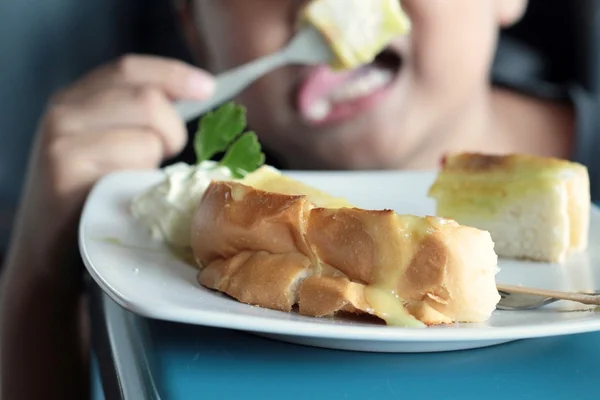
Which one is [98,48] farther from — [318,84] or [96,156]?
[96,156]

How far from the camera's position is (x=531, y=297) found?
54 cm

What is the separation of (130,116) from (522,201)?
21.7 inches

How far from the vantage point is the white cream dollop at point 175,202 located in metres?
0.65

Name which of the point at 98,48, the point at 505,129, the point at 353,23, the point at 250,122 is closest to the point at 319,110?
the point at 250,122

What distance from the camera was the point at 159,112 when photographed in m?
1.02

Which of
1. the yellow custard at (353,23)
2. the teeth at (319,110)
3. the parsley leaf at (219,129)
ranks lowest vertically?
the teeth at (319,110)

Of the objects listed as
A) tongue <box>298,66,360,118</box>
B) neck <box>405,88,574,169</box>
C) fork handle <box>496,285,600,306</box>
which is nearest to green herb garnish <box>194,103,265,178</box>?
fork handle <box>496,285,600,306</box>

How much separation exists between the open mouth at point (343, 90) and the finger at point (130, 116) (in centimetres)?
25

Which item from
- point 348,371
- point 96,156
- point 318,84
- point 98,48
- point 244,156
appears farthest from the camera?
point 98,48

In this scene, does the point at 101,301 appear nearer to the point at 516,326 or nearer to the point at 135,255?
the point at 135,255

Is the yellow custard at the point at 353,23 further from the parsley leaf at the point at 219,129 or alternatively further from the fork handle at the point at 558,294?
the fork handle at the point at 558,294

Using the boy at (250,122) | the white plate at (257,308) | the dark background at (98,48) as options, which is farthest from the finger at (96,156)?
the dark background at (98,48)

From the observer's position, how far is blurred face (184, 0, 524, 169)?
1221 millimetres

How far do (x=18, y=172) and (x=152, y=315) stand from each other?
144 cm
